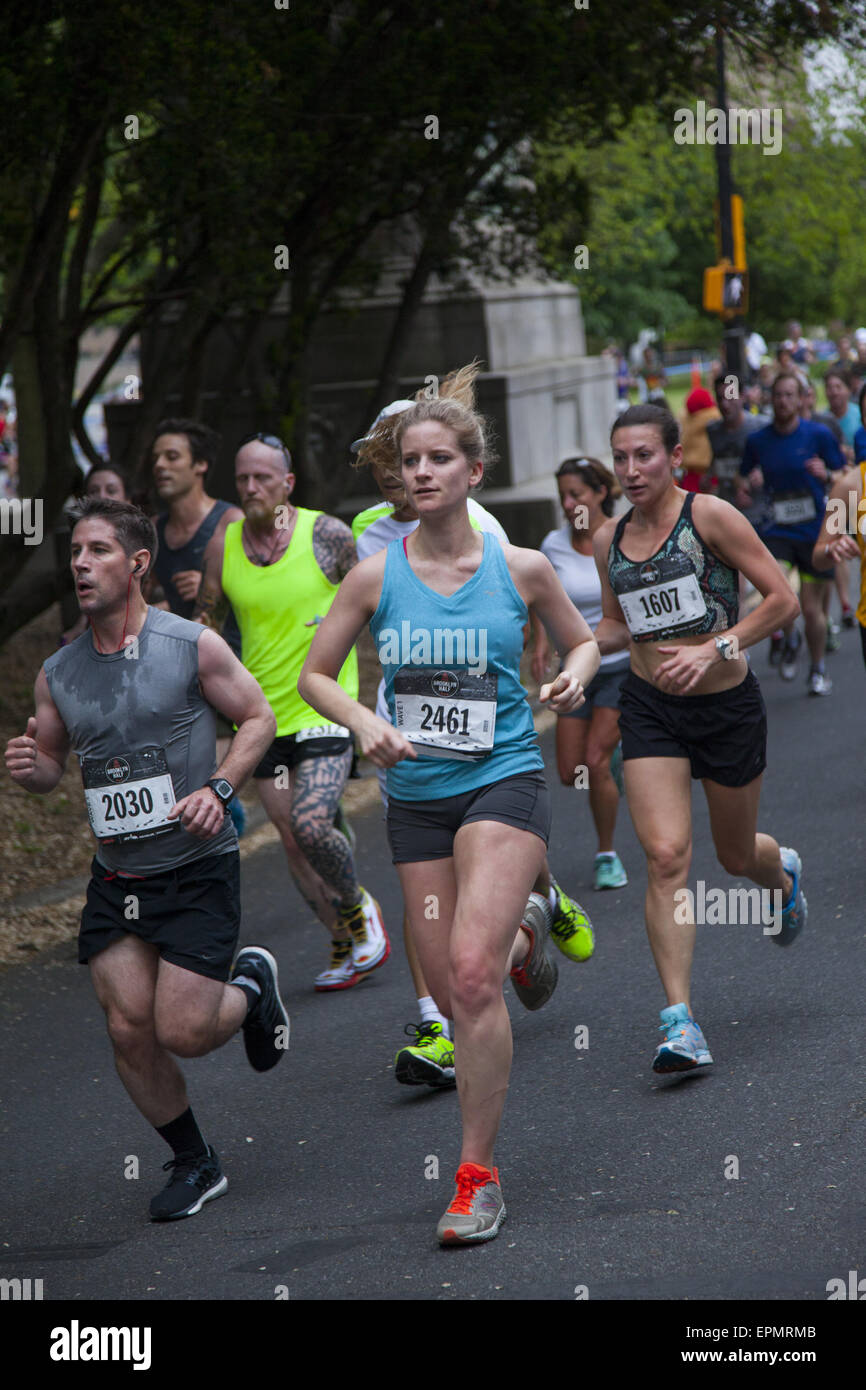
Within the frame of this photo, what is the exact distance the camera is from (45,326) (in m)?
11.4

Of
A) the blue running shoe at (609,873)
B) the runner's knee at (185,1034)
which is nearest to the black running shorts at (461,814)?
the runner's knee at (185,1034)

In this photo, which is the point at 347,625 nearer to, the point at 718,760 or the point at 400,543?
the point at 400,543

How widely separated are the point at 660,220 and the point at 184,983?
33396 mm

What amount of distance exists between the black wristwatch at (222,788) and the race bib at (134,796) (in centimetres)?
12

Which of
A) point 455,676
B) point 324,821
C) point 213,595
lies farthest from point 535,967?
point 213,595

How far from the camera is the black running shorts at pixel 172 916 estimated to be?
465cm

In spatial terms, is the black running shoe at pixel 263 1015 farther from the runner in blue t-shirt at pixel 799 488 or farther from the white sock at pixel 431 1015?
the runner in blue t-shirt at pixel 799 488

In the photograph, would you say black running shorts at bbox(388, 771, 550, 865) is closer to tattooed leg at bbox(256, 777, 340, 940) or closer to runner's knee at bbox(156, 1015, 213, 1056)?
runner's knee at bbox(156, 1015, 213, 1056)

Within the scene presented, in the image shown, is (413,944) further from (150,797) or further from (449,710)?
(449,710)

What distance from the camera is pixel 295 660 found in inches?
266

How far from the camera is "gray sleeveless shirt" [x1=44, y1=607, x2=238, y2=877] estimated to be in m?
4.67

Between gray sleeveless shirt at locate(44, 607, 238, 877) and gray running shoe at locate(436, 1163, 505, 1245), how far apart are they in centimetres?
113

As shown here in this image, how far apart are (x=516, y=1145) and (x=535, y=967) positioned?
0.49 metres

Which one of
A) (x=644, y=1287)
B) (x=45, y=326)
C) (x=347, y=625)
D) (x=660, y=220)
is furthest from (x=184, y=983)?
(x=660, y=220)
